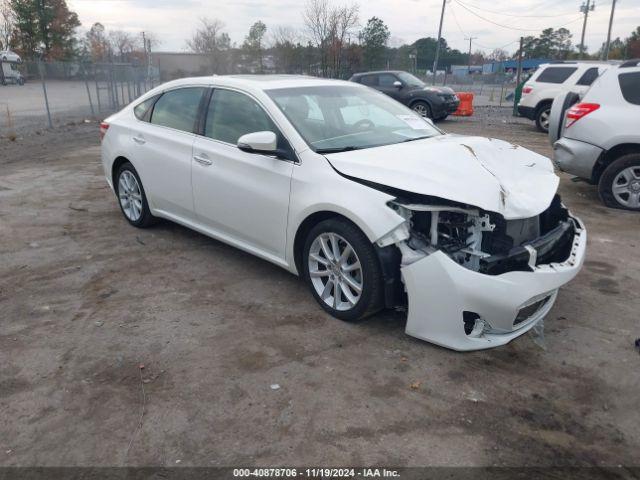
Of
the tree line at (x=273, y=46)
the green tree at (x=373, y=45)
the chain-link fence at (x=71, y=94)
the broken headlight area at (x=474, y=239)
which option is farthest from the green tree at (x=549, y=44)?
the broken headlight area at (x=474, y=239)

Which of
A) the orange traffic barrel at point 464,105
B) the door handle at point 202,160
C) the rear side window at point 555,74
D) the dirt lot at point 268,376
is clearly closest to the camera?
the dirt lot at point 268,376

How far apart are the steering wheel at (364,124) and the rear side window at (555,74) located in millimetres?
11776

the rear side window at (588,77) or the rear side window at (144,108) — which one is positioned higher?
the rear side window at (588,77)

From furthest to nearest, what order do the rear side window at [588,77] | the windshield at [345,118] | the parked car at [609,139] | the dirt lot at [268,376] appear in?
1. the rear side window at [588,77]
2. the parked car at [609,139]
3. the windshield at [345,118]
4. the dirt lot at [268,376]

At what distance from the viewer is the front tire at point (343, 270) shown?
349 centimetres

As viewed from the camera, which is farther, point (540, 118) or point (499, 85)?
point (499, 85)

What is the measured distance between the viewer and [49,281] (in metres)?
4.64

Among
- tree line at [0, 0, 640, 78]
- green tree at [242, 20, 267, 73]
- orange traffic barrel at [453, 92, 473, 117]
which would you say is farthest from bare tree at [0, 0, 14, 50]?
orange traffic barrel at [453, 92, 473, 117]

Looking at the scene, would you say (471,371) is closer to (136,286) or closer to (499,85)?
(136,286)

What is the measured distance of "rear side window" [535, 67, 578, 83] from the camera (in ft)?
46.0

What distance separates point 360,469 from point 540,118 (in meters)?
14.5

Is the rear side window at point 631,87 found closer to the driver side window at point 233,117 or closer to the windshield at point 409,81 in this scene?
the driver side window at point 233,117

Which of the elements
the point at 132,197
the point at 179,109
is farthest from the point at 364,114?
the point at 132,197

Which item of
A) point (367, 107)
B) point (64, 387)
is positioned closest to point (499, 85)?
point (367, 107)
